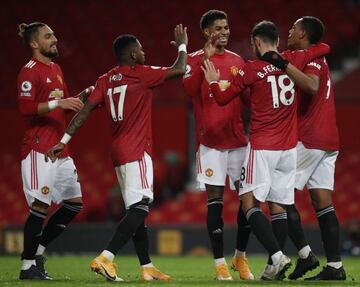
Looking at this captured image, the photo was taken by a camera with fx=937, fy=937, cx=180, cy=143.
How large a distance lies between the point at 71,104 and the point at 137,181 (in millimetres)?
921

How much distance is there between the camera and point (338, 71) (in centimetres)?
1731

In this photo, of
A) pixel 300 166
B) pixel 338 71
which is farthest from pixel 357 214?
pixel 300 166

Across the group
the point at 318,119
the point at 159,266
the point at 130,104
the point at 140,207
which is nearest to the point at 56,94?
the point at 130,104

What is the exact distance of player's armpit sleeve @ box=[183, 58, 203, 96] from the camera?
27.8 ft

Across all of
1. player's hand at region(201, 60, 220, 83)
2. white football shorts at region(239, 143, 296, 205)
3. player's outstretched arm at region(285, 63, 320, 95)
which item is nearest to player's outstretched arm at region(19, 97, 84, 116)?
player's hand at region(201, 60, 220, 83)

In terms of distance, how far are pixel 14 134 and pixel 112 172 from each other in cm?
190

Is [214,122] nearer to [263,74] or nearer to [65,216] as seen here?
[263,74]

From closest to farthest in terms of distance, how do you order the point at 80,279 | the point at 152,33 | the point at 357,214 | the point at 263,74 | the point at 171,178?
the point at 263,74
the point at 80,279
the point at 357,214
the point at 171,178
the point at 152,33

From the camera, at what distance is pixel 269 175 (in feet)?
→ 26.1

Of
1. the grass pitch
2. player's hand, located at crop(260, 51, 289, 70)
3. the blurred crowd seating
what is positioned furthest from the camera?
the blurred crowd seating

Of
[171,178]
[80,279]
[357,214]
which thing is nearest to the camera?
[80,279]

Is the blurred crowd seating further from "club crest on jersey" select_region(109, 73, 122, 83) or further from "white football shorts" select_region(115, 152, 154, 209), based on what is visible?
"white football shorts" select_region(115, 152, 154, 209)

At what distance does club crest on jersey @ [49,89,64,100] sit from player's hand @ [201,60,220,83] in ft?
4.67

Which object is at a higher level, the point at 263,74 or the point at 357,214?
the point at 263,74
